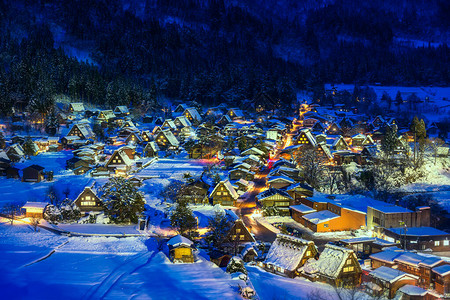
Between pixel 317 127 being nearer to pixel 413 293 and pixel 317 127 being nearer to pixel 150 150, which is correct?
pixel 150 150

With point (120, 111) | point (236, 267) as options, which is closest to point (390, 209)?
point (236, 267)

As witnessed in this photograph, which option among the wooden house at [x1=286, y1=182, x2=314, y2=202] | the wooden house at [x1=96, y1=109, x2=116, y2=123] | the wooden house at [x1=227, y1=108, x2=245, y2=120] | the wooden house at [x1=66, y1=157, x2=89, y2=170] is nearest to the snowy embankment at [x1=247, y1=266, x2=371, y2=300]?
the wooden house at [x1=286, y1=182, x2=314, y2=202]

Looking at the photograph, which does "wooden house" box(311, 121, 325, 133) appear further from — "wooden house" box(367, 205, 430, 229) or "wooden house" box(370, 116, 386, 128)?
"wooden house" box(367, 205, 430, 229)

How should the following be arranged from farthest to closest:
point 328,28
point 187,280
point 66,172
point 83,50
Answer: point 328,28 → point 83,50 → point 66,172 → point 187,280

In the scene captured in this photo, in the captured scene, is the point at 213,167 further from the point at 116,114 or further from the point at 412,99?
the point at 412,99

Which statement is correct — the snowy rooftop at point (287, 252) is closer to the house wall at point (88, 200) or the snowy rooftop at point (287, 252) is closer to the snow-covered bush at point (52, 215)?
the house wall at point (88, 200)

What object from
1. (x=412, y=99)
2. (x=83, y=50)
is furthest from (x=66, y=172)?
(x=412, y=99)
